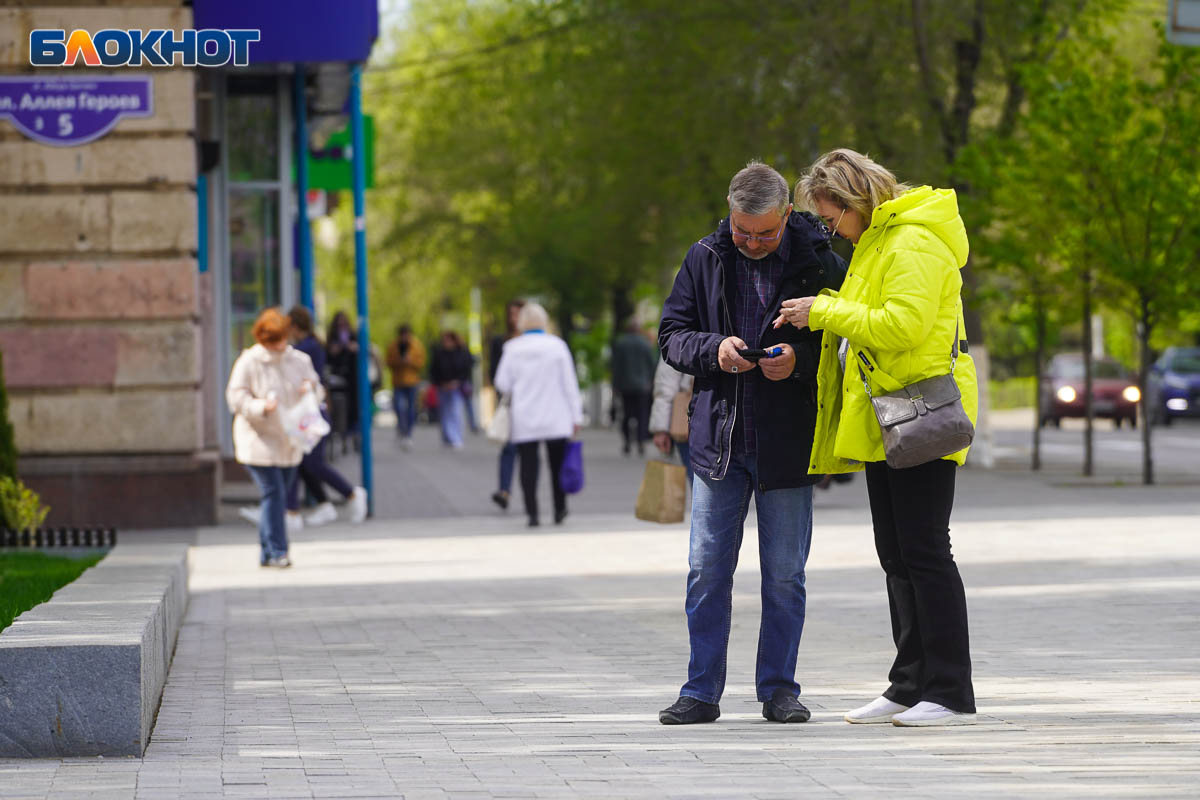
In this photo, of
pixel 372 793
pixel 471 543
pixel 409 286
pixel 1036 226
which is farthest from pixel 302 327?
pixel 409 286

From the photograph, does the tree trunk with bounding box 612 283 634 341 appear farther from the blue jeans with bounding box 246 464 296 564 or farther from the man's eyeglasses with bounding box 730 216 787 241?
the man's eyeglasses with bounding box 730 216 787 241

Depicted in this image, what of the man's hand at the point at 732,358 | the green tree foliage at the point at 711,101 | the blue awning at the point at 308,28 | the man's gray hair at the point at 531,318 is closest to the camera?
the man's hand at the point at 732,358

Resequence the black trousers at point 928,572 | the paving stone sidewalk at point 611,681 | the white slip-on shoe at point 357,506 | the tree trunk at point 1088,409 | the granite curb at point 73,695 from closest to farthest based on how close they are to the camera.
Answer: the paving stone sidewalk at point 611,681 → the granite curb at point 73,695 → the black trousers at point 928,572 → the white slip-on shoe at point 357,506 → the tree trunk at point 1088,409

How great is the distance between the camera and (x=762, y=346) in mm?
6680

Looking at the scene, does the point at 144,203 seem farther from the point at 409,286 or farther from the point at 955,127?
the point at 409,286

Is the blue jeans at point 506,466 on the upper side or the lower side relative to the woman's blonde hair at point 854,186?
lower

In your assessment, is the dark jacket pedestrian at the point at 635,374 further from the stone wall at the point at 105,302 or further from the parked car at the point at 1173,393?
the parked car at the point at 1173,393

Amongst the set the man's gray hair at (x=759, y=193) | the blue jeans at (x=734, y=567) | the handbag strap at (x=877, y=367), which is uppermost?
the man's gray hair at (x=759, y=193)

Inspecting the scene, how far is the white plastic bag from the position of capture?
41.3 feet

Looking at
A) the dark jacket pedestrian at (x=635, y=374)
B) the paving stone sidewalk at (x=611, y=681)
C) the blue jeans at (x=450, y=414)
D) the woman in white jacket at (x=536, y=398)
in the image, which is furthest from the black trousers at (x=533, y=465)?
the blue jeans at (x=450, y=414)

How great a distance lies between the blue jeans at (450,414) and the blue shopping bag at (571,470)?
14056 mm

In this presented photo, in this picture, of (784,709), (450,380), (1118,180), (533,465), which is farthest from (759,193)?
(450,380)

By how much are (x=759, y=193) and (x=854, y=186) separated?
32 cm
